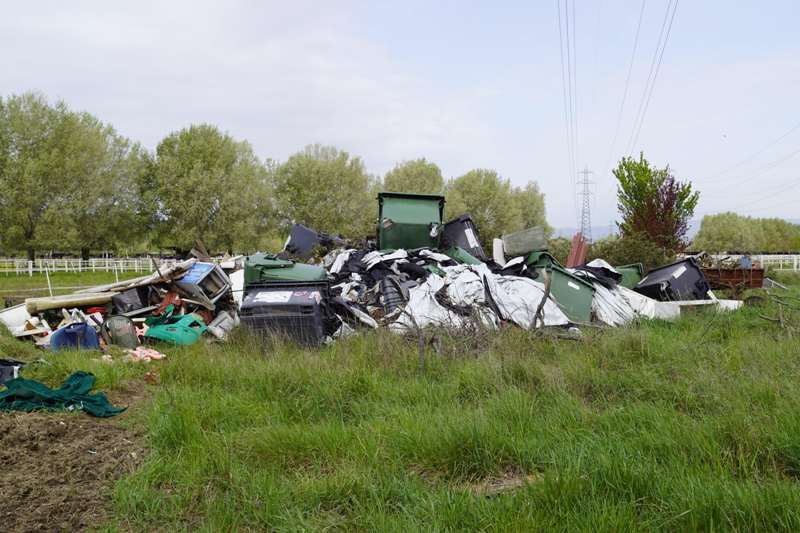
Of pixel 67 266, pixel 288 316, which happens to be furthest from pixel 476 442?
pixel 67 266

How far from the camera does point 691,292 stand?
30.3 feet

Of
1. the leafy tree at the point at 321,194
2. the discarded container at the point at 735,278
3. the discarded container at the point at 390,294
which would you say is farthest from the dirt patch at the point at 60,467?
the leafy tree at the point at 321,194

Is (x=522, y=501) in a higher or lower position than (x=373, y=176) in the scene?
lower

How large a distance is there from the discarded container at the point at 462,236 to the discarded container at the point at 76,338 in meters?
6.57

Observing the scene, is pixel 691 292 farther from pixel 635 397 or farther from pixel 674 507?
pixel 674 507

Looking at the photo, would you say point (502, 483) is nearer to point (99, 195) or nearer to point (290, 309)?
point (290, 309)

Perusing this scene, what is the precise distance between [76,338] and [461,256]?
6226 millimetres

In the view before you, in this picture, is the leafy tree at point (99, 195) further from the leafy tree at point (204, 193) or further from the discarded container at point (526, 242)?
the discarded container at point (526, 242)

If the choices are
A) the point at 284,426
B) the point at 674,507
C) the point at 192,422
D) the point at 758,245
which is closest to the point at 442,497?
the point at 674,507

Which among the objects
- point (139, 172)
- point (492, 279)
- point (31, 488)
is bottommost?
point (31, 488)

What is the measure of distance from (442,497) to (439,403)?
4.51 ft

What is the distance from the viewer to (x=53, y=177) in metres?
27.2

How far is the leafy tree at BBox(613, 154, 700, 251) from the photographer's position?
16.8m

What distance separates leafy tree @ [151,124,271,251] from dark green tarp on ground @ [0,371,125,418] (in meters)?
29.7
